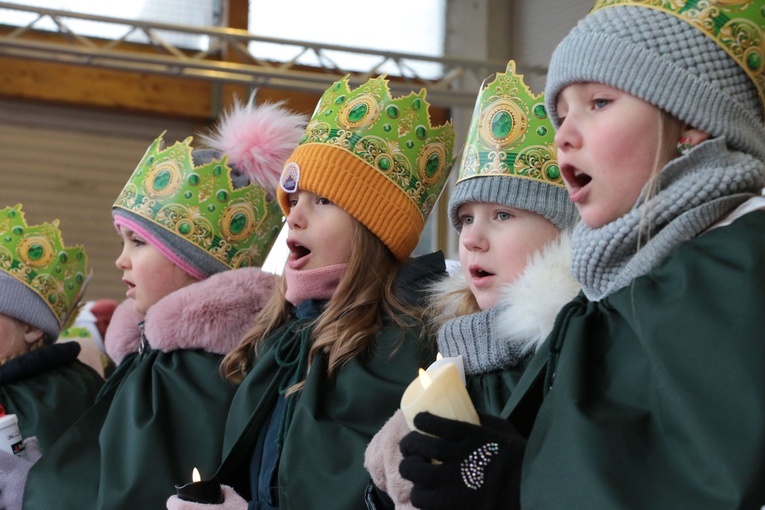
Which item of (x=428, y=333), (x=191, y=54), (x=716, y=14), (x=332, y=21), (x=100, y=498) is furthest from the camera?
(x=332, y=21)

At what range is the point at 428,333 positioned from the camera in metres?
2.19

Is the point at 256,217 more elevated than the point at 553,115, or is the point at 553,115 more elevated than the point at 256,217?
the point at 553,115

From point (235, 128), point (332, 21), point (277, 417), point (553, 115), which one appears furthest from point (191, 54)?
point (553, 115)

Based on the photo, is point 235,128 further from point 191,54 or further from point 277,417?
point 191,54

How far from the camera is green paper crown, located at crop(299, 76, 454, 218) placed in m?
2.35

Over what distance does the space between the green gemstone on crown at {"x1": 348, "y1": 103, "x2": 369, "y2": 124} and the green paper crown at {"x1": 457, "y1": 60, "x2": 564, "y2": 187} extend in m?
0.34

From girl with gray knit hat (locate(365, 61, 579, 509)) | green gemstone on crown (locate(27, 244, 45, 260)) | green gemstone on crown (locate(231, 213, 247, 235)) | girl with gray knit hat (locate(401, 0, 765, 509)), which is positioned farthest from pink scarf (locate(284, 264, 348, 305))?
green gemstone on crown (locate(27, 244, 45, 260))

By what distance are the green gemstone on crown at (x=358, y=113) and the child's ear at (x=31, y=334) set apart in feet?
4.49

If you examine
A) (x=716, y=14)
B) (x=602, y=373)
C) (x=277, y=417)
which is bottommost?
(x=277, y=417)

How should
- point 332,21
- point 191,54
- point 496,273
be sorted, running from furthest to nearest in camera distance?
point 332,21 < point 191,54 < point 496,273

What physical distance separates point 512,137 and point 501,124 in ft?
0.15

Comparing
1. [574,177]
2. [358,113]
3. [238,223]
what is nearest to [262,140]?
[238,223]

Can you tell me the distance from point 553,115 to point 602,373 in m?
0.45

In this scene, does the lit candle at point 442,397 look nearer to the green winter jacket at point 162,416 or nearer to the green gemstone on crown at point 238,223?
the green winter jacket at point 162,416
